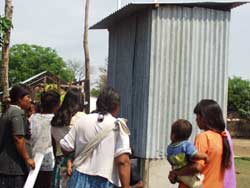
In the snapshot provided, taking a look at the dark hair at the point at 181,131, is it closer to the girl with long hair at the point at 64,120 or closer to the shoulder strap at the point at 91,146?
the shoulder strap at the point at 91,146

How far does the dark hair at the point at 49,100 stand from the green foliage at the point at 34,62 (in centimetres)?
5768

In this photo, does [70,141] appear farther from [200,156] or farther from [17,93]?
[17,93]

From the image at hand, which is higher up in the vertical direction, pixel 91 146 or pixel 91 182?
pixel 91 146

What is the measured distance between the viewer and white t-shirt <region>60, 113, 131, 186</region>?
454 cm

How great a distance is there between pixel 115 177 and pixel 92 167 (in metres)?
0.20

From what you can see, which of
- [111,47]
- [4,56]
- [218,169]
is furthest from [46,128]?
[4,56]

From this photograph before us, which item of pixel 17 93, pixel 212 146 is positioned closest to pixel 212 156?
pixel 212 146

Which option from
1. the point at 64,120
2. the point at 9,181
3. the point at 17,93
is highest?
the point at 17,93

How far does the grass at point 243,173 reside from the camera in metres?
12.7

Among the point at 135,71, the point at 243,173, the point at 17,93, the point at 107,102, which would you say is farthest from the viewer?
the point at 243,173

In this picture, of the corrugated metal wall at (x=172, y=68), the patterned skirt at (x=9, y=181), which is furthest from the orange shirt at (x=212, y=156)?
the corrugated metal wall at (x=172, y=68)

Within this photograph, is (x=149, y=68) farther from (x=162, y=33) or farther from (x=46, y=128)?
(x=46, y=128)

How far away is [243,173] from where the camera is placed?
1519 centimetres

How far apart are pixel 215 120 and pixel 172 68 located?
3.82 m
